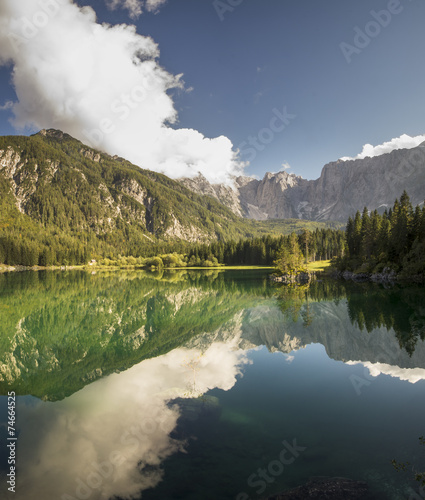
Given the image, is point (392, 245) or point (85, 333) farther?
point (392, 245)

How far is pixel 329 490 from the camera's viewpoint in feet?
27.4

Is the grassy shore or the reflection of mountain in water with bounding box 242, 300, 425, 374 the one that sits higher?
the grassy shore

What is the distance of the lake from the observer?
925 centimetres

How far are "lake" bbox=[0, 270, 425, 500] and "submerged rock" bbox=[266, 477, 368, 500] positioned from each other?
30 centimetres

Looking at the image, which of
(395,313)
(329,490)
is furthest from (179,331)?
(395,313)

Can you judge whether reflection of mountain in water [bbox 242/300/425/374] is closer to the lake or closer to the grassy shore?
the lake

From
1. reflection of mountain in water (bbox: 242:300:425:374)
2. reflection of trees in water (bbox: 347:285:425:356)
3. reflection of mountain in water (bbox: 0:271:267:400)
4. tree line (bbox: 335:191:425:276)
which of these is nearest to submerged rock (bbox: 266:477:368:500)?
reflection of mountain in water (bbox: 242:300:425:374)

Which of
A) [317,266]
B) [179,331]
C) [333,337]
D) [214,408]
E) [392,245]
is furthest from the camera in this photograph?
[317,266]

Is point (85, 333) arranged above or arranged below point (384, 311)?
below

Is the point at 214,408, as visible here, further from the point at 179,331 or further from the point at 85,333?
the point at 85,333

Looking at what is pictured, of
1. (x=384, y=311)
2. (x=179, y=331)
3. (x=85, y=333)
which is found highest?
(x=384, y=311)

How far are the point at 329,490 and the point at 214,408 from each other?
254 inches

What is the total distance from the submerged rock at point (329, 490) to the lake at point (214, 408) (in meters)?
0.30

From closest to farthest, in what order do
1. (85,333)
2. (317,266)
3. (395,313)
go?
(85,333), (395,313), (317,266)
